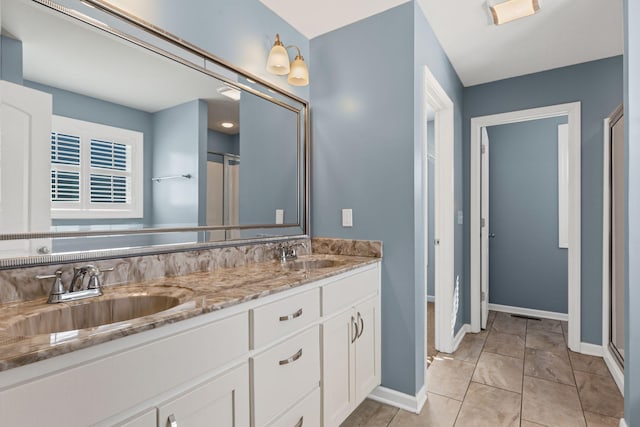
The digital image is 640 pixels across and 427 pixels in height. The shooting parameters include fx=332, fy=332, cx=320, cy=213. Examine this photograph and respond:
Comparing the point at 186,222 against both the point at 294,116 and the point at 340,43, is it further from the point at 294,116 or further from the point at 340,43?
the point at 340,43

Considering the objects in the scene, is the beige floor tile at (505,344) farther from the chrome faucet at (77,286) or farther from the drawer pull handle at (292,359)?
the chrome faucet at (77,286)

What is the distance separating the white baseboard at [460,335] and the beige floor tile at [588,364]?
0.80 m

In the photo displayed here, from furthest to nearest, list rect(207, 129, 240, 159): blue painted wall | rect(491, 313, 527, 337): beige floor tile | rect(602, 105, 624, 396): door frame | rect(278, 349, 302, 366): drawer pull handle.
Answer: rect(491, 313, 527, 337): beige floor tile
rect(602, 105, 624, 396): door frame
rect(207, 129, 240, 159): blue painted wall
rect(278, 349, 302, 366): drawer pull handle

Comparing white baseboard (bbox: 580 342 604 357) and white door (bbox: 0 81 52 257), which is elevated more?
white door (bbox: 0 81 52 257)

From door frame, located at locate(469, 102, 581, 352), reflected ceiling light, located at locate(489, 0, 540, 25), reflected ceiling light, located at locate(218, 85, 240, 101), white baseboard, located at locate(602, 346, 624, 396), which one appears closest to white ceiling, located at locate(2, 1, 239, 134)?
reflected ceiling light, located at locate(218, 85, 240, 101)

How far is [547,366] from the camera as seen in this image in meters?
2.50

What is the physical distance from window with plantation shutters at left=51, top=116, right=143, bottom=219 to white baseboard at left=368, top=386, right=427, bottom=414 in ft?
5.60

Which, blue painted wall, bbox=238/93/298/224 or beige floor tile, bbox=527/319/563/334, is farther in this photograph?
beige floor tile, bbox=527/319/563/334

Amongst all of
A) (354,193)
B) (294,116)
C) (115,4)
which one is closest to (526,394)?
(354,193)

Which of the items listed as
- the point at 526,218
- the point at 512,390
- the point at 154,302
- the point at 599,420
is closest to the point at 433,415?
the point at 512,390

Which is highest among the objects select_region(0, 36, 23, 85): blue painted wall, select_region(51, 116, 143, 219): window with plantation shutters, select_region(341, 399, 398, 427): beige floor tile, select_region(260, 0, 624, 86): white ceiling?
select_region(260, 0, 624, 86): white ceiling

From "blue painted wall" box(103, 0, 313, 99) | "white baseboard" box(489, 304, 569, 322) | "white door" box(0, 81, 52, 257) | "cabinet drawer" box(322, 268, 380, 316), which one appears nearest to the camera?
"white door" box(0, 81, 52, 257)

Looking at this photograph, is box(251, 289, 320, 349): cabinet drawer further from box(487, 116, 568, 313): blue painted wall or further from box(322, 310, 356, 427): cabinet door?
box(487, 116, 568, 313): blue painted wall

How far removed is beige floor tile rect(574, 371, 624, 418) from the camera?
1.95 m
